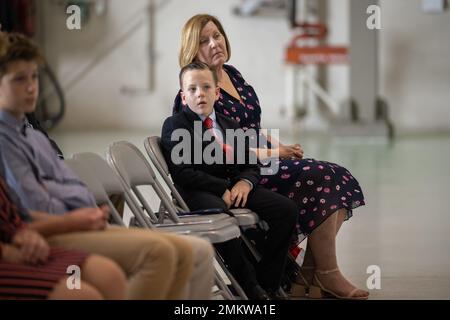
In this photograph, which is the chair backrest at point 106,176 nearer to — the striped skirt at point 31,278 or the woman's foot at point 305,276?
the striped skirt at point 31,278

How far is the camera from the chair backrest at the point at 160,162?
3758 millimetres

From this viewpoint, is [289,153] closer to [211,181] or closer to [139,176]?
[211,181]

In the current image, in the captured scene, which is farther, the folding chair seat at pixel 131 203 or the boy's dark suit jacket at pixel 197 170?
the boy's dark suit jacket at pixel 197 170

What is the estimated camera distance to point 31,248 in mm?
2332

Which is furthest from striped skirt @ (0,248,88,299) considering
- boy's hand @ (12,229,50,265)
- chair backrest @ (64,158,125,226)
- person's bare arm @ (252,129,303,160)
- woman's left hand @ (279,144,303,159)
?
woman's left hand @ (279,144,303,159)

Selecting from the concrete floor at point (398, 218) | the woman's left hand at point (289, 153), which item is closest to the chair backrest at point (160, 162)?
the woman's left hand at point (289, 153)

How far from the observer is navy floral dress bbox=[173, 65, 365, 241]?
3980 mm

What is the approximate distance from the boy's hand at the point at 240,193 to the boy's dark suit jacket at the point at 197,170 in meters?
0.04

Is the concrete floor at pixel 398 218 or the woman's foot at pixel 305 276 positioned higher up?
the woman's foot at pixel 305 276

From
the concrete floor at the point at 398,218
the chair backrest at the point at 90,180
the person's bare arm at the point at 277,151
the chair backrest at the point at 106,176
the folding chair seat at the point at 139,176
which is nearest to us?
the chair backrest at the point at 90,180

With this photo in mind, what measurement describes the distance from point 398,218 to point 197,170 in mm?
2771

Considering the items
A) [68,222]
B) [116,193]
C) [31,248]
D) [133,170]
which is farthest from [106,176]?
[31,248]

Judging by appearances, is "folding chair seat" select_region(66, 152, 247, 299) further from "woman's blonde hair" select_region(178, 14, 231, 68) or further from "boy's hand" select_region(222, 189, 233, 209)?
"woman's blonde hair" select_region(178, 14, 231, 68)

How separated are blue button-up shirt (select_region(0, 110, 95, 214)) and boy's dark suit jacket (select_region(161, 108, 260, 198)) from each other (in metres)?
1.07
